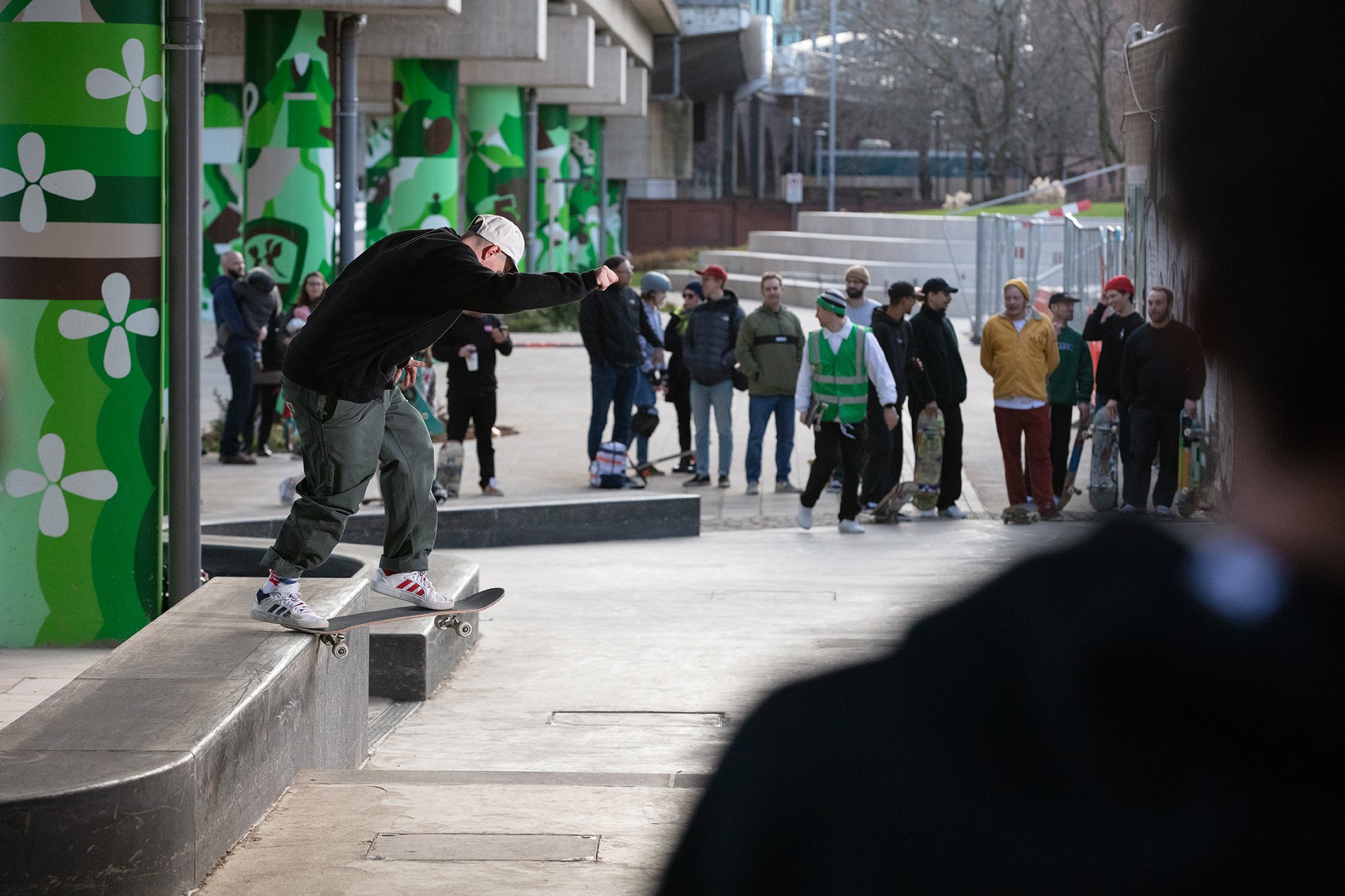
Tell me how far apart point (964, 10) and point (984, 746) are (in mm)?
63248

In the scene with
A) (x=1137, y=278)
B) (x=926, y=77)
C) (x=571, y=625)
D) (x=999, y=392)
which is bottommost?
(x=571, y=625)

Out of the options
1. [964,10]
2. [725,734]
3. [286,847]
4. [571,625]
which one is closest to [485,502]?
[571,625]

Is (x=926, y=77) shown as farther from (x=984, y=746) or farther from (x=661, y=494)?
(x=984, y=746)

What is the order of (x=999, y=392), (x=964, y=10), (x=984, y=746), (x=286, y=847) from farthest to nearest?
(x=964, y=10)
(x=999, y=392)
(x=286, y=847)
(x=984, y=746)

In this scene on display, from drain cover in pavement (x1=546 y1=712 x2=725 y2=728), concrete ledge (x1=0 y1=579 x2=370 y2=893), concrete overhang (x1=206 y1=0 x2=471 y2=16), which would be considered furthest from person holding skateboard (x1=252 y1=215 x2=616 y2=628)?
concrete overhang (x1=206 y1=0 x2=471 y2=16)

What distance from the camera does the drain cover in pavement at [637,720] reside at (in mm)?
7059

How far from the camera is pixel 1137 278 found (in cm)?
1287

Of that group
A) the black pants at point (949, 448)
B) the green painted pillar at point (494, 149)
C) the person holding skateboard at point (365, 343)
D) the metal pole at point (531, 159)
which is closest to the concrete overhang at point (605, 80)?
the metal pole at point (531, 159)

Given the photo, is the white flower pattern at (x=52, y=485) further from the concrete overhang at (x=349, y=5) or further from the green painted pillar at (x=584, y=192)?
the green painted pillar at (x=584, y=192)

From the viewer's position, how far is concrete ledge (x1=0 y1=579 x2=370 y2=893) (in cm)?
366

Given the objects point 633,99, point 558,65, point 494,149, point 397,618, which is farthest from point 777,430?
point 633,99

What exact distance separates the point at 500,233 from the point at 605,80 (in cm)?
3473

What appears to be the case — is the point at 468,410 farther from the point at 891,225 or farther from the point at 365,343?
the point at 891,225

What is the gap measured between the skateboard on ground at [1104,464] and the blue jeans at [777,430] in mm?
2552
